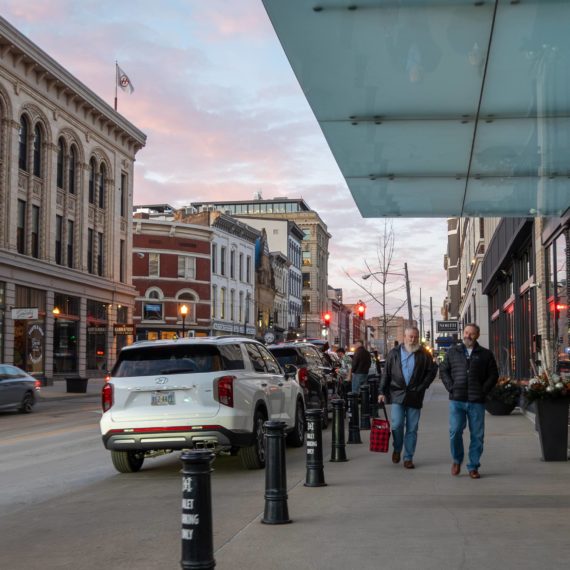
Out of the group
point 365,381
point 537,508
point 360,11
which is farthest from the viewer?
point 365,381

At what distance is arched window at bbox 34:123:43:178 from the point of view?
4419 centimetres

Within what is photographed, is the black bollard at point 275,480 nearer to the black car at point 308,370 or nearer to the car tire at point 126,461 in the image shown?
the car tire at point 126,461

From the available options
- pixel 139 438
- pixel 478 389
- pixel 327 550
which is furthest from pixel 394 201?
pixel 327 550

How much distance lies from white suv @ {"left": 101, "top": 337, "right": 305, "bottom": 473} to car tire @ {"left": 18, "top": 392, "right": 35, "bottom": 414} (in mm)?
14844

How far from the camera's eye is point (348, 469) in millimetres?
11461

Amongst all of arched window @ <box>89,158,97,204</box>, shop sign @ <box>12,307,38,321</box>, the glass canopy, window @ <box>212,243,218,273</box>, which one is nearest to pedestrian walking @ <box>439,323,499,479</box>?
the glass canopy

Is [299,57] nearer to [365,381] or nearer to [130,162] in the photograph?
[365,381]

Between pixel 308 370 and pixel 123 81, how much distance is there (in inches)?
1524

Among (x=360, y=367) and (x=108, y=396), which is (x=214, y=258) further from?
(x=108, y=396)

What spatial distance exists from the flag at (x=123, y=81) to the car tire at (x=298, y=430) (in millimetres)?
41450

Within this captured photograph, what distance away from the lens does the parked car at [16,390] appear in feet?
80.3

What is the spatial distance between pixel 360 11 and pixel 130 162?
168 ft

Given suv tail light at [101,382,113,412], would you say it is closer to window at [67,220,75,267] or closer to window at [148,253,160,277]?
window at [67,220,75,267]

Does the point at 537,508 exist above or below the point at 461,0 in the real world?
below
